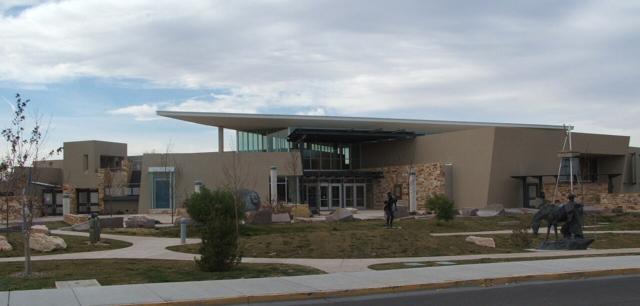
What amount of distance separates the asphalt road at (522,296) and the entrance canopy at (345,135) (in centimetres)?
4139

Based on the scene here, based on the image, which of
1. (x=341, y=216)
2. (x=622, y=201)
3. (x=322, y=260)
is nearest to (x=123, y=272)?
(x=322, y=260)

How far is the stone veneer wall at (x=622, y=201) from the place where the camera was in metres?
45.1

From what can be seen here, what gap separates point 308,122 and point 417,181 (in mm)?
10447

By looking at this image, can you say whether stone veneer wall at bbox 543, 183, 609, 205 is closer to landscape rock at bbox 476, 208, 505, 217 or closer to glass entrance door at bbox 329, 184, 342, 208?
landscape rock at bbox 476, 208, 505, 217

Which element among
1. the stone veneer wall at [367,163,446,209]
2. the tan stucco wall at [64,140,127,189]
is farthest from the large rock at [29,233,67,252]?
the tan stucco wall at [64,140,127,189]

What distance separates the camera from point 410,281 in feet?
42.2

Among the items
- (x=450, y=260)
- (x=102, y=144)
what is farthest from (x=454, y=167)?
(x=450, y=260)

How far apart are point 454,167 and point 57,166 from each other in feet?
118

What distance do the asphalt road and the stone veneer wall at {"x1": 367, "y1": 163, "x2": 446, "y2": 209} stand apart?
38.1 meters

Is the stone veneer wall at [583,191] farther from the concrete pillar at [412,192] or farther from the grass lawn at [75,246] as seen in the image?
the grass lawn at [75,246]

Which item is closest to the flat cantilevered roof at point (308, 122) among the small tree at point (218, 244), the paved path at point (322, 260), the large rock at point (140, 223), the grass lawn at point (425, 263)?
the large rock at point (140, 223)

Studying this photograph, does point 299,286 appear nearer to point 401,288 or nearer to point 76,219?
point 401,288

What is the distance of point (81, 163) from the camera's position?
188ft

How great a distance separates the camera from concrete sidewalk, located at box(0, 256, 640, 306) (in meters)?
10.9
